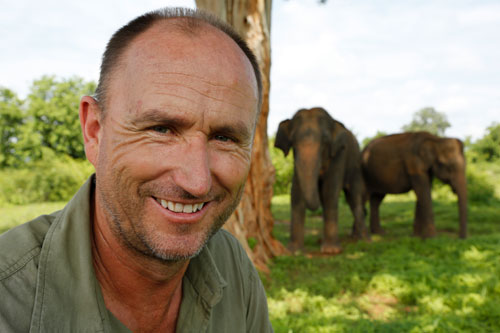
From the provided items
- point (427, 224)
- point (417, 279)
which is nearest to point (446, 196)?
point (427, 224)

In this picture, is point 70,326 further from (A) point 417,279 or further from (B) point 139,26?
(A) point 417,279

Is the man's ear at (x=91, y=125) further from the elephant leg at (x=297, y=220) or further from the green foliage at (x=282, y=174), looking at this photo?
the green foliage at (x=282, y=174)

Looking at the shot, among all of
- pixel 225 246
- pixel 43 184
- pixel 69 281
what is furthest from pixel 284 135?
pixel 43 184

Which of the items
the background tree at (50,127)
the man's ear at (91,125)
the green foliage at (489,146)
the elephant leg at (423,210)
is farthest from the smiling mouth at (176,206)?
the background tree at (50,127)

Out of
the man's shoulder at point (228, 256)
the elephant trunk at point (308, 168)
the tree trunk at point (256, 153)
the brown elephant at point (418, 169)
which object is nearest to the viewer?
the man's shoulder at point (228, 256)

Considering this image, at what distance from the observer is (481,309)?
4.45 metres

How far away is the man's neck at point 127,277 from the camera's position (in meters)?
1.60

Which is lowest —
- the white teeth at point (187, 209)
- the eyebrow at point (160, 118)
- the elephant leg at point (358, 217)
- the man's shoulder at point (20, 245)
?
the elephant leg at point (358, 217)

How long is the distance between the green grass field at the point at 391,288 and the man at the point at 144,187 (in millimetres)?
2500

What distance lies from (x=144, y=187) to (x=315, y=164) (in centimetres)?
612

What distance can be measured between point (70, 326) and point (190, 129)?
742 millimetres

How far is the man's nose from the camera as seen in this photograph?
137 centimetres

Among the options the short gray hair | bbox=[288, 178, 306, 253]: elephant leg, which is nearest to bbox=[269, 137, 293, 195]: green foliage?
bbox=[288, 178, 306, 253]: elephant leg

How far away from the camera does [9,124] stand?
4062 centimetres
